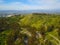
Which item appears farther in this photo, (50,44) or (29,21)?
(29,21)

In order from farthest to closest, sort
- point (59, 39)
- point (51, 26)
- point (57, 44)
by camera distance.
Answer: point (51, 26), point (59, 39), point (57, 44)

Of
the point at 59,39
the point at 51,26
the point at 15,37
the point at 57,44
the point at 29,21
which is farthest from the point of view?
the point at 29,21

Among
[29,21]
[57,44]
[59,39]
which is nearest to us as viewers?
[57,44]

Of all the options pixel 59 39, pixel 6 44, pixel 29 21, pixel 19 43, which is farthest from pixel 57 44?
pixel 29 21

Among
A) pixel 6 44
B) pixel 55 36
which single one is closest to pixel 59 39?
pixel 55 36

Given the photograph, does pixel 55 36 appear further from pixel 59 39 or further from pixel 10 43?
pixel 10 43

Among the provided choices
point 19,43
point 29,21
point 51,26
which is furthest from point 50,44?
point 29,21

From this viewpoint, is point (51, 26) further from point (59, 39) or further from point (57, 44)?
point (57, 44)

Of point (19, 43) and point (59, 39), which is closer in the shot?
point (19, 43)

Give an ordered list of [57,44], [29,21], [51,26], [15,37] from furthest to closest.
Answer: [29,21] → [51,26] → [15,37] → [57,44]
